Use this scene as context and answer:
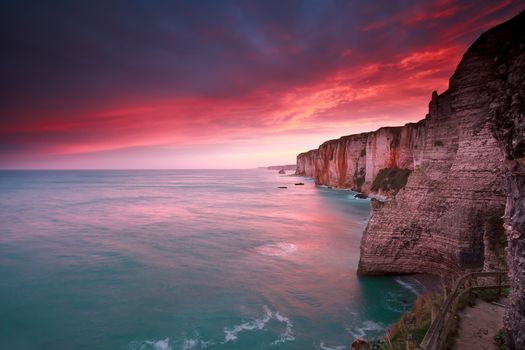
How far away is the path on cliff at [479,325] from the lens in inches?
291

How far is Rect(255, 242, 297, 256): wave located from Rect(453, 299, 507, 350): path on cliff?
16.9 m

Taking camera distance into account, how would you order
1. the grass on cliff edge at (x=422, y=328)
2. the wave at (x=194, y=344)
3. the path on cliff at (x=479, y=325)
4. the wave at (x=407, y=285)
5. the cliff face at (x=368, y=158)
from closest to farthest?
1. the path on cliff at (x=479, y=325)
2. the grass on cliff edge at (x=422, y=328)
3. the wave at (x=194, y=344)
4. the wave at (x=407, y=285)
5. the cliff face at (x=368, y=158)

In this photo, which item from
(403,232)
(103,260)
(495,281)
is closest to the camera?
(495,281)

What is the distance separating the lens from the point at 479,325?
8.28 metres

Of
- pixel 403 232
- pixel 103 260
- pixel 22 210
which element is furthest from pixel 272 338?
pixel 22 210

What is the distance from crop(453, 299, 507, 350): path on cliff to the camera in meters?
7.38

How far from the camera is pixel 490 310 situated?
9.20 meters

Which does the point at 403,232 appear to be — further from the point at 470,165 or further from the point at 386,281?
the point at 470,165

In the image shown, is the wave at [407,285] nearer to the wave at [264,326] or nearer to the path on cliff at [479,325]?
the path on cliff at [479,325]

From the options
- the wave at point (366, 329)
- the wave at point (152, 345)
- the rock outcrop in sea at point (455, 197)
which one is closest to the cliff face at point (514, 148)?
the rock outcrop in sea at point (455, 197)

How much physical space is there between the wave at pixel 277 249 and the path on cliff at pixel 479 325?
16.9 metres

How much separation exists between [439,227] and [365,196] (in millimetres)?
49237

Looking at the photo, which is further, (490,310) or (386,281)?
(386,281)

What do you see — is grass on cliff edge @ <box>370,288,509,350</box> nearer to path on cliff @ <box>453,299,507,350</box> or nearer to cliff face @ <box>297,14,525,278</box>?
path on cliff @ <box>453,299,507,350</box>
